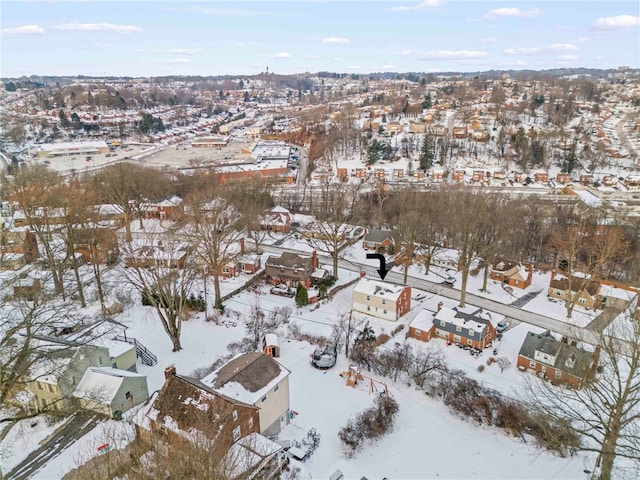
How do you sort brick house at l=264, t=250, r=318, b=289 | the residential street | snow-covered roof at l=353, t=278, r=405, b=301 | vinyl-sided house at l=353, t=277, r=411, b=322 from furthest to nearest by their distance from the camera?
brick house at l=264, t=250, r=318, b=289 → snow-covered roof at l=353, t=278, r=405, b=301 → vinyl-sided house at l=353, t=277, r=411, b=322 → the residential street

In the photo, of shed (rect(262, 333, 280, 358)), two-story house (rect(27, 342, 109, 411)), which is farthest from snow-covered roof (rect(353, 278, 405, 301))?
two-story house (rect(27, 342, 109, 411))

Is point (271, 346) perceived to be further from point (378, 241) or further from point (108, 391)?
point (378, 241)

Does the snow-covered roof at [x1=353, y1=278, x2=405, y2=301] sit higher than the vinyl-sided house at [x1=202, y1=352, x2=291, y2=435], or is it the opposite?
the vinyl-sided house at [x1=202, y1=352, x2=291, y2=435]

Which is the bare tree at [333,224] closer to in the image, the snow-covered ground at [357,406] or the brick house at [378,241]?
the brick house at [378,241]

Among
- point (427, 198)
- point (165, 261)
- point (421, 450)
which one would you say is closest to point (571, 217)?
point (427, 198)

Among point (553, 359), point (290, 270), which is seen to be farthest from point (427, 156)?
point (553, 359)

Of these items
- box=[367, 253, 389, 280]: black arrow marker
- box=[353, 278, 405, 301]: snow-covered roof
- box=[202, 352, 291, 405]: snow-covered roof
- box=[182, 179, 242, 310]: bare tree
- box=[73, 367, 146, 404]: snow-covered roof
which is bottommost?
box=[367, 253, 389, 280]: black arrow marker

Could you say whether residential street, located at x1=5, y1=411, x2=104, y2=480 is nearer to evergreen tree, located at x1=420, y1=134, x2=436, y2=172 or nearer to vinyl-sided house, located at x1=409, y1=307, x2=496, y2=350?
vinyl-sided house, located at x1=409, y1=307, x2=496, y2=350
